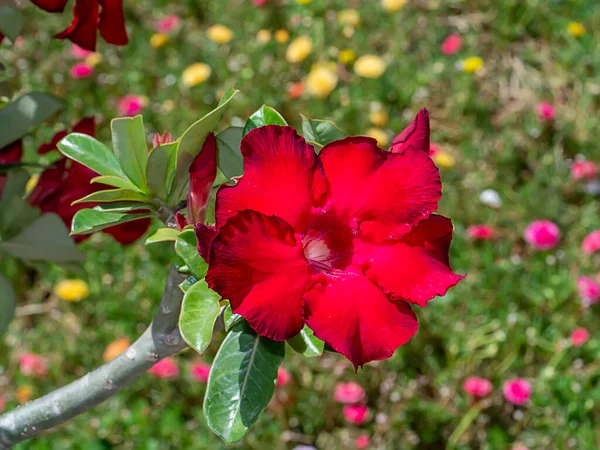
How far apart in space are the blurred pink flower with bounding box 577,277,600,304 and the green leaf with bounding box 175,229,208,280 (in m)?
1.60

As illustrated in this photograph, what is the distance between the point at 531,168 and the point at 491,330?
680 mm

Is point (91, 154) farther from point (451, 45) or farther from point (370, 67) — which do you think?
point (451, 45)

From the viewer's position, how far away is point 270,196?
53 cm

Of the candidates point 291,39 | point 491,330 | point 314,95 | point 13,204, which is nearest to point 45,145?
point 13,204

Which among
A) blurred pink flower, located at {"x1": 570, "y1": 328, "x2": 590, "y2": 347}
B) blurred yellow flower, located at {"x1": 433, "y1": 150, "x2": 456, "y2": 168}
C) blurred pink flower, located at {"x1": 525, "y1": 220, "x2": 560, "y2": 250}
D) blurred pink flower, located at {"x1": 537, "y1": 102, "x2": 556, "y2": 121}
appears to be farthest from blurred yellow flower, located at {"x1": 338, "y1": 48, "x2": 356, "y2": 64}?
blurred pink flower, located at {"x1": 570, "y1": 328, "x2": 590, "y2": 347}

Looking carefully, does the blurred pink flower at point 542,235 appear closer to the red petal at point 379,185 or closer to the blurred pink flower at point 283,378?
the blurred pink flower at point 283,378

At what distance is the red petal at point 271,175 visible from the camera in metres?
0.52

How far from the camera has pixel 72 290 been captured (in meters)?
2.16

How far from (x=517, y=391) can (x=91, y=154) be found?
4.59 feet

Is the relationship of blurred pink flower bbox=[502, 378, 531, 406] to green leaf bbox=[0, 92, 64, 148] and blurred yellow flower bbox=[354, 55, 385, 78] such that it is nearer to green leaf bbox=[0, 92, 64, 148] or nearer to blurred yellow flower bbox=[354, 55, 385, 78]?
blurred yellow flower bbox=[354, 55, 385, 78]

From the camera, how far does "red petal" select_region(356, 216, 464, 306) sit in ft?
1.77

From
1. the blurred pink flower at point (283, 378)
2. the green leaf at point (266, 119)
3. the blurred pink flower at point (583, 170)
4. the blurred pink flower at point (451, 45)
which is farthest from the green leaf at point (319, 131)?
the blurred pink flower at point (451, 45)

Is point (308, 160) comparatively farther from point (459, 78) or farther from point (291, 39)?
point (291, 39)

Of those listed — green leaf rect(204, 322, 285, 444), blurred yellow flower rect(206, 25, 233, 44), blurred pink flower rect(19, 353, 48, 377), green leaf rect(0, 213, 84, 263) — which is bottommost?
blurred pink flower rect(19, 353, 48, 377)
